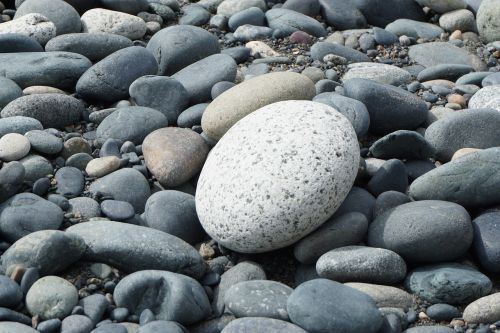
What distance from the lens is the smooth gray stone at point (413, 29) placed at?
7367mm

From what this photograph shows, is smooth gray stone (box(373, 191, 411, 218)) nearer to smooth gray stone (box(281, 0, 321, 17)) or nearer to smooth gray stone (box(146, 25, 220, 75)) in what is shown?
smooth gray stone (box(146, 25, 220, 75))

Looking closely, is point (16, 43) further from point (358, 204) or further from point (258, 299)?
point (258, 299)

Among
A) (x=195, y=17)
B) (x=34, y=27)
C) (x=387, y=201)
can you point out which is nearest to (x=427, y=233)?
(x=387, y=201)

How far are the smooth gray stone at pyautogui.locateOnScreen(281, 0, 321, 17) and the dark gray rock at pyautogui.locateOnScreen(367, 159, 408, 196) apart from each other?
3048mm

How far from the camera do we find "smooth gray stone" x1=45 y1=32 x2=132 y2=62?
20.6 feet

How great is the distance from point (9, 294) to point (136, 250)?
25.5 inches

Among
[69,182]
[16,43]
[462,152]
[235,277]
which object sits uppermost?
[16,43]

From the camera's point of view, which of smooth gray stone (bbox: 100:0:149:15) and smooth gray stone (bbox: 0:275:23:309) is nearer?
smooth gray stone (bbox: 0:275:23:309)

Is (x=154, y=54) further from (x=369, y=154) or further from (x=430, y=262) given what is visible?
(x=430, y=262)

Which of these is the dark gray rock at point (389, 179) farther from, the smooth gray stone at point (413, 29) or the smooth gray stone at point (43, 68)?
the smooth gray stone at point (413, 29)

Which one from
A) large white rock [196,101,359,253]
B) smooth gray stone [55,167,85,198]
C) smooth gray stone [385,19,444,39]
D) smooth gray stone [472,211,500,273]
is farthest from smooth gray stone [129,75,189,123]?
smooth gray stone [385,19,444,39]

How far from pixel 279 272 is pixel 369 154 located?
111cm

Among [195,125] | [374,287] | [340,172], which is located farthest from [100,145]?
[374,287]

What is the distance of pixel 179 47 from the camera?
6.32m
